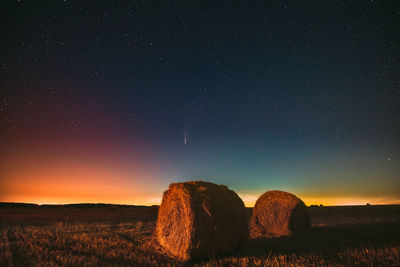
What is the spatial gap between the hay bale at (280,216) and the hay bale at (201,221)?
209 inches

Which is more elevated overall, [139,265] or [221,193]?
[221,193]

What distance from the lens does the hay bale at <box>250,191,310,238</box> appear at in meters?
12.7

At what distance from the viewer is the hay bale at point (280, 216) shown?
12.7m

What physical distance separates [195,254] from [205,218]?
90cm

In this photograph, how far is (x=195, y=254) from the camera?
22.9 feet

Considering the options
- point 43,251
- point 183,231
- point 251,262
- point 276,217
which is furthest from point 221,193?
point 276,217

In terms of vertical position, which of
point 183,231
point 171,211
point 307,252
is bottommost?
point 307,252

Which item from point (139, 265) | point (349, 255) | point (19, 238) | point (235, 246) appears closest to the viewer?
point (139, 265)

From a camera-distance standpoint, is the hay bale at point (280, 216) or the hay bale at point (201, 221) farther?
the hay bale at point (280, 216)

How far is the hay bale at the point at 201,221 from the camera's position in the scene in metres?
7.09

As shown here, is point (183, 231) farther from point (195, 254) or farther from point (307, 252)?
point (307, 252)

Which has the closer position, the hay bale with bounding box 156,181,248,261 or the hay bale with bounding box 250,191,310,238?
the hay bale with bounding box 156,181,248,261

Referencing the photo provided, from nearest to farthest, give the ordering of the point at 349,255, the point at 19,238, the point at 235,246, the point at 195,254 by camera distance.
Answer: the point at 349,255
the point at 195,254
the point at 235,246
the point at 19,238

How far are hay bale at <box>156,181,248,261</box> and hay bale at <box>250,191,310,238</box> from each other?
5.30 m
